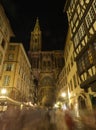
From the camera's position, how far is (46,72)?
61125 mm

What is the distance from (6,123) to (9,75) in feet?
63.6

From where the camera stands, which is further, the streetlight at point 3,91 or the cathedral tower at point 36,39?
the cathedral tower at point 36,39

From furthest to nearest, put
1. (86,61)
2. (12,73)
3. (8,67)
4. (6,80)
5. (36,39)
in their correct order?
(36,39), (8,67), (12,73), (6,80), (86,61)

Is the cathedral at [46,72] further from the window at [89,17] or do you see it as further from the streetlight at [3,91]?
the window at [89,17]

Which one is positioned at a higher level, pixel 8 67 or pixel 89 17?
pixel 89 17

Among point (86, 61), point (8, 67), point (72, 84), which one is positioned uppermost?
point (8, 67)

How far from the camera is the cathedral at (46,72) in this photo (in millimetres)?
57031

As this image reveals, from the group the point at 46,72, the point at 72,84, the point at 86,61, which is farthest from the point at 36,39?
the point at 86,61

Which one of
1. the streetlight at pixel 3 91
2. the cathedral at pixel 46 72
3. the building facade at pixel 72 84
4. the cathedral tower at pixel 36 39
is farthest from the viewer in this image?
the cathedral tower at pixel 36 39

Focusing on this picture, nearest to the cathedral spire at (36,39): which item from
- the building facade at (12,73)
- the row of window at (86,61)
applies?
A: the building facade at (12,73)

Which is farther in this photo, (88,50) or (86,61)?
(86,61)

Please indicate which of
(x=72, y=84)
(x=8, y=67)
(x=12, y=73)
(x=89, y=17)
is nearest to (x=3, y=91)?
(x=12, y=73)

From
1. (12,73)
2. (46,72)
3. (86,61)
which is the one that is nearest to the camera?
(86,61)

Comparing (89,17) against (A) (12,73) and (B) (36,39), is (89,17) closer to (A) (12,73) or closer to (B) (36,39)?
(A) (12,73)
